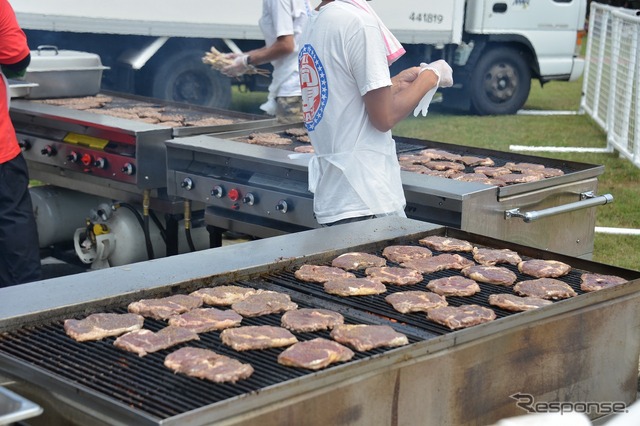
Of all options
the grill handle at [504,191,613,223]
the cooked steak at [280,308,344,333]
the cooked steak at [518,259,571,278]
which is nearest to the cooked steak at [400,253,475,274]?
the cooked steak at [518,259,571,278]

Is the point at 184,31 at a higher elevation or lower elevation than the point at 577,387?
higher

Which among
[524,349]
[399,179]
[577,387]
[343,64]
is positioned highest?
[343,64]

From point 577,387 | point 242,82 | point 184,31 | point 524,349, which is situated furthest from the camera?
point 242,82

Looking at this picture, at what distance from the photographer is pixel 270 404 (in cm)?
243

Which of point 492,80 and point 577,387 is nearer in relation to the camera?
point 577,387

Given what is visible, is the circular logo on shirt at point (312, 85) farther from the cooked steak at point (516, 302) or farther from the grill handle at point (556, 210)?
the cooked steak at point (516, 302)

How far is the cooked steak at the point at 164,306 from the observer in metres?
3.09

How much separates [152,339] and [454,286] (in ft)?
3.92

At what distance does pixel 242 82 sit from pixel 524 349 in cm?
1150

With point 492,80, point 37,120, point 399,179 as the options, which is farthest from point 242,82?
point 399,179

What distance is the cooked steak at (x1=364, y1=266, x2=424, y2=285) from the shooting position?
353 cm

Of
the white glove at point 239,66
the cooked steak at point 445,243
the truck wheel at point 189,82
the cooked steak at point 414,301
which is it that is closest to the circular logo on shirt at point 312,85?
the cooked steak at point 445,243

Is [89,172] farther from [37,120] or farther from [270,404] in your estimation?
[270,404]

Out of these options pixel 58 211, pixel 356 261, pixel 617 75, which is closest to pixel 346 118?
pixel 356 261
